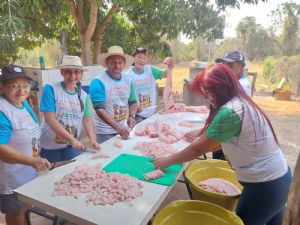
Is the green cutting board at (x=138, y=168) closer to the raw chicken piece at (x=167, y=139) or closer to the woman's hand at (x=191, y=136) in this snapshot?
the raw chicken piece at (x=167, y=139)

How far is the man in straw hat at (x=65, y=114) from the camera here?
2.42m

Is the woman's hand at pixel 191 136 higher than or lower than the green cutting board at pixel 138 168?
higher

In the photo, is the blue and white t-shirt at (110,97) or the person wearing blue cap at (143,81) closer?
the blue and white t-shirt at (110,97)

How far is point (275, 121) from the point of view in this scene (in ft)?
28.5

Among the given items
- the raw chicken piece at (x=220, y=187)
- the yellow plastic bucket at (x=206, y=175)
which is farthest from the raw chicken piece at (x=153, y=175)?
the raw chicken piece at (x=220, y=187)

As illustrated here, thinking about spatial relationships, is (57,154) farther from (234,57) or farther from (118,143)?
(234,57)

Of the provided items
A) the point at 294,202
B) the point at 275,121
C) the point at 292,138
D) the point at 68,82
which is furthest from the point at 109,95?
the point at 275,121

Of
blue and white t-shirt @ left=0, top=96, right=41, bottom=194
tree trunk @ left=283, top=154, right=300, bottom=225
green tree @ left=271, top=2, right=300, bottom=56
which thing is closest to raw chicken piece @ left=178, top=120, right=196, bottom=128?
blue and white t-shirt @ left=0, top=96, right=41, bottom=194

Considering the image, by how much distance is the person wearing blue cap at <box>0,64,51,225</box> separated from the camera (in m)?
1.93

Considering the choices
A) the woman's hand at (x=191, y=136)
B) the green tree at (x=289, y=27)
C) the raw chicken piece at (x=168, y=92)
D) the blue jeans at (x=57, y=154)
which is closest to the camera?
the blue jeans at (x=57, y=154)

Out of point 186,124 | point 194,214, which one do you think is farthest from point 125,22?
point 194,214

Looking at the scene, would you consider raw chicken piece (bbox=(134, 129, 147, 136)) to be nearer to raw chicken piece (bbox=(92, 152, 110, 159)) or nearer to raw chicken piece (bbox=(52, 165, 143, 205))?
raw chicken piece (bbox=(92, 152, 110, 159))

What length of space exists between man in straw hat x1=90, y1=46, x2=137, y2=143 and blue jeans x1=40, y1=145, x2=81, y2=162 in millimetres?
546

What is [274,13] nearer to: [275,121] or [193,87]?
[275,121]
